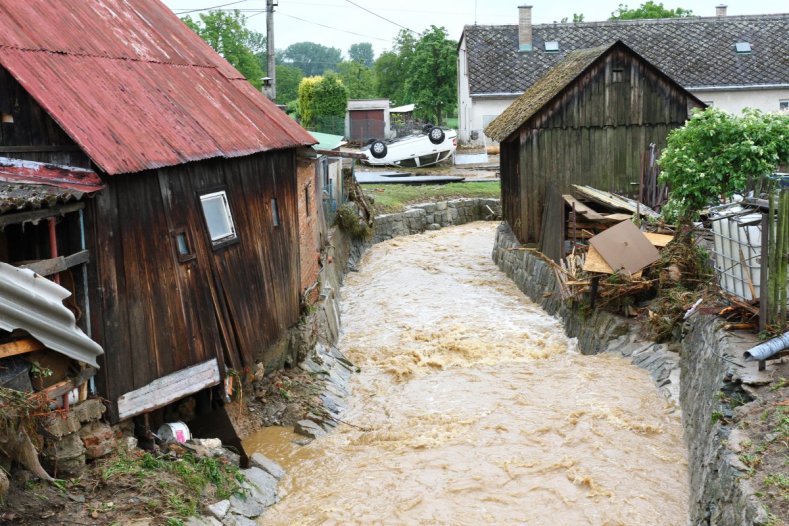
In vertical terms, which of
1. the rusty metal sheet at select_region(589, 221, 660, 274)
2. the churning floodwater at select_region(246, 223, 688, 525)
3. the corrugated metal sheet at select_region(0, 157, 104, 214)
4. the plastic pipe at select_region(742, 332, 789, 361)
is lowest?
the churning floodwater at select_region(246, 223, 688, 525)

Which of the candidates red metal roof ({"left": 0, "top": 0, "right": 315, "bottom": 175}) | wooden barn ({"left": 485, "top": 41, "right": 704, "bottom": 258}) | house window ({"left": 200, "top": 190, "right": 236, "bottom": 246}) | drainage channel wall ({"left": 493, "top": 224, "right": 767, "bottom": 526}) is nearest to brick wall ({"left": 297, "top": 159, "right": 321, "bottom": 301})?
red metal roof ({"left": 0, "top": 0, "right": 315, "bottom": 175})

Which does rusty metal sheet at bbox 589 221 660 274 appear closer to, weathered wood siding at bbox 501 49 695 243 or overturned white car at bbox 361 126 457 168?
weathered wood siding at bbox 501 49 695 243

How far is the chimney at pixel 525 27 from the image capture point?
42.3 metres

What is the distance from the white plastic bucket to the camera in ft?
33.9

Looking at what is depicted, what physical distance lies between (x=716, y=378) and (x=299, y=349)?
22.0 ft

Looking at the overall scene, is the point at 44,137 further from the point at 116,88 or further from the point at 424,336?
the point at 424,336

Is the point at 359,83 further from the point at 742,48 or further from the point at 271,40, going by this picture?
the point at 271,40

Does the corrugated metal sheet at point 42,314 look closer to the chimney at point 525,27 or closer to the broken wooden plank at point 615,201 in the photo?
the broken wooden plank at point 615,201

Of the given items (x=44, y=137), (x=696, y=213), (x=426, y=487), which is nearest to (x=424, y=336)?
(x=696, y=213)

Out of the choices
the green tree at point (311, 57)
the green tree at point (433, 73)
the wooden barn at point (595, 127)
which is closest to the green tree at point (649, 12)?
the green tree at point (433, 73)

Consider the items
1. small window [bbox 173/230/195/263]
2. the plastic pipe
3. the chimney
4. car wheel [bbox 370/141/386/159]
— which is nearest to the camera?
the plastic pipe

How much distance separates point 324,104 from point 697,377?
3853 centimetres

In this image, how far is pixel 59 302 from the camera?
8727 mm

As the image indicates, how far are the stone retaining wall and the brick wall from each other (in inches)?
424
